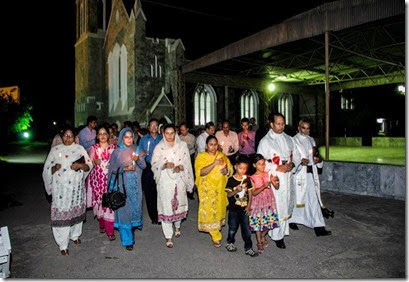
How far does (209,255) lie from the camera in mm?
4297

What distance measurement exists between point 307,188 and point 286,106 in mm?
25056

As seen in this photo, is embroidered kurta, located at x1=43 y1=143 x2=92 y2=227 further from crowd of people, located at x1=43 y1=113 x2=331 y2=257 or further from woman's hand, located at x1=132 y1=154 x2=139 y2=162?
woman's hand, located at x1=132 y1=154 x2=139 y2=162

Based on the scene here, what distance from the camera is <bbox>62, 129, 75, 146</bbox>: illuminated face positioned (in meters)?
4.55

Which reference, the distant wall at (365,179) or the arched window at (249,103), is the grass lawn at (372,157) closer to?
the distant wall at (365,179)

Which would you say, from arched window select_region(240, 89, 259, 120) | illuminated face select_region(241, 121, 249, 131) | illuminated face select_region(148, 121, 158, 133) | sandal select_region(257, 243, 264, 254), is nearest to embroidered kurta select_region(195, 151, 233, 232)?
sandal select_region(257, 243, 264, 254)

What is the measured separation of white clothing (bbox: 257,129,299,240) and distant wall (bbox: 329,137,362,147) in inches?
887

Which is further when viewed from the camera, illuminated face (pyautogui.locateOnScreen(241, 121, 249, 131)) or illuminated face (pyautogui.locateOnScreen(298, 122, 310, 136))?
illuminated face (pyautogui.locateOnScreen(241, 121, 249, 131))

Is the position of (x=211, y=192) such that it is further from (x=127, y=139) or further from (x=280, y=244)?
(x=127, y=139)

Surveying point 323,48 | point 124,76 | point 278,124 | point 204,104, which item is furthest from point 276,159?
point 124,76

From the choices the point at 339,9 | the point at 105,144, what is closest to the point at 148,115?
the point at 339,9

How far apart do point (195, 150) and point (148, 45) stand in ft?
48.9

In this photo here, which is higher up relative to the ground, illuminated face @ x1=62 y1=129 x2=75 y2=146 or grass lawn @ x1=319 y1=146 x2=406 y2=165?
illuminated face @ x1=62 y1=129 x2=75 y2=146

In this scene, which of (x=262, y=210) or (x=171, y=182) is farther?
(x=171, y=182)

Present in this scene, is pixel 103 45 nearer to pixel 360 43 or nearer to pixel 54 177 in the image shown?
pixel 360 43
